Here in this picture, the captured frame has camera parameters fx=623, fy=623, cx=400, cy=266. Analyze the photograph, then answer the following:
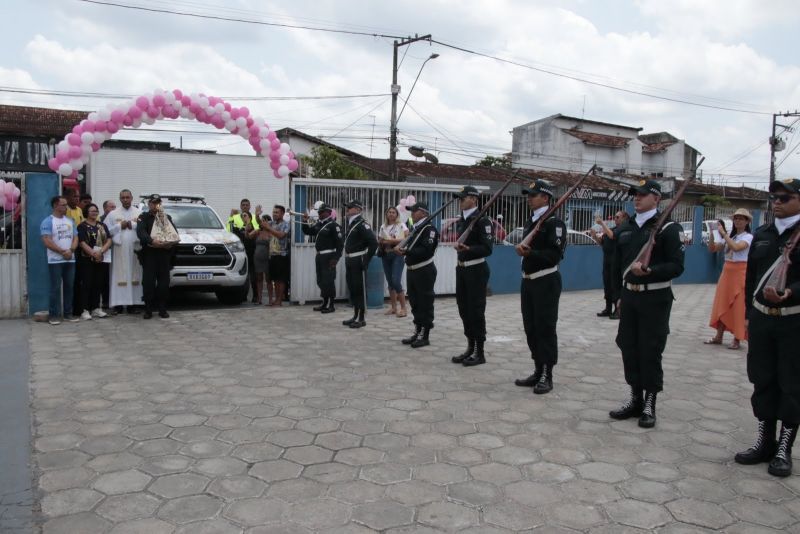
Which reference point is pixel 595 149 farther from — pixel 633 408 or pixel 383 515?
pixel 383 515

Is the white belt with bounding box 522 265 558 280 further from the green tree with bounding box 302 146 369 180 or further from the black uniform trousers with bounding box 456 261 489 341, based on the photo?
the green tree with bounding box 302 146 369 180

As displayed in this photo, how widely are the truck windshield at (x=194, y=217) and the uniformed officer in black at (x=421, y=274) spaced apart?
15.6 ft

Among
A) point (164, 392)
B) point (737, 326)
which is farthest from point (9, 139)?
point (737, 326)

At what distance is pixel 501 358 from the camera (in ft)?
23.2

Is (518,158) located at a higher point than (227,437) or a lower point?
higher

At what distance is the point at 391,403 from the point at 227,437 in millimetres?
1433

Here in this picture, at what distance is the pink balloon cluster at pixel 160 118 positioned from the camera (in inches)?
368

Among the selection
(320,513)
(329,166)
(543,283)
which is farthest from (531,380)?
(329,166)

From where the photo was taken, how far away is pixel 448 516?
3.29 metres

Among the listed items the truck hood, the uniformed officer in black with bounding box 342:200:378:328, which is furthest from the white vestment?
the uniformed officer in black with bounding box 342:200:378:328

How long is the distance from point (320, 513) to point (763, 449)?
9.50ft

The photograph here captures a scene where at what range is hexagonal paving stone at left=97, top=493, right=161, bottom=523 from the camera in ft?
10.6

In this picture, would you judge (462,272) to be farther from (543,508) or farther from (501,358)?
(543,508)

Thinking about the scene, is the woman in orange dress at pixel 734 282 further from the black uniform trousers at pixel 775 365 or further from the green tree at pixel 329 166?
the green tree at pixel 329 166
